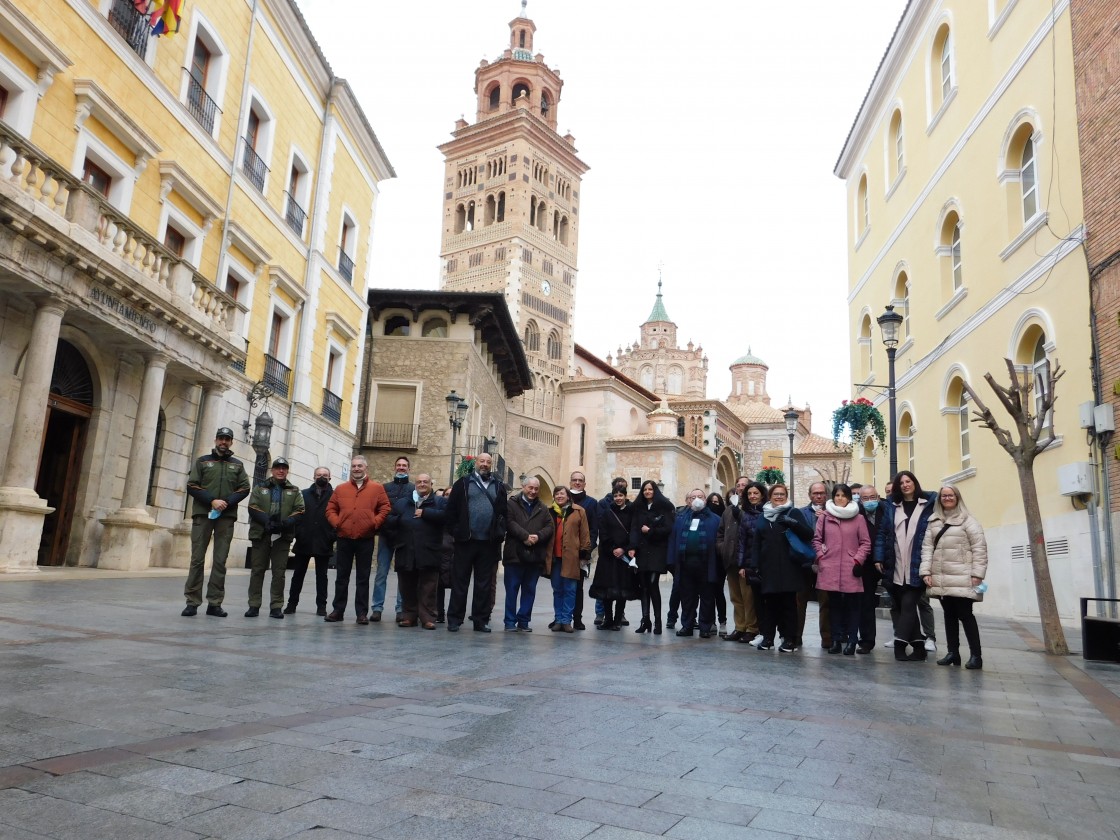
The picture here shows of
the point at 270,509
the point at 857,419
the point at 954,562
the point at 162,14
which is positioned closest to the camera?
the point at 954,562

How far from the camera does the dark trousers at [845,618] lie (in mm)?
9000

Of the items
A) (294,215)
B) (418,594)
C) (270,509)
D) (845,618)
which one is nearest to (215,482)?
(270,509)

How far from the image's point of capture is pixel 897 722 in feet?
16.7

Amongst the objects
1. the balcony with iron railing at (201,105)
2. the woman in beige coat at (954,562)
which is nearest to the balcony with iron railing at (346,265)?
the balcony with iron railing at (201,105)

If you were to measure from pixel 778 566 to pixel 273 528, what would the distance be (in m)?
5.64

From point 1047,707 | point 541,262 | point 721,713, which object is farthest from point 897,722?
point 541,262

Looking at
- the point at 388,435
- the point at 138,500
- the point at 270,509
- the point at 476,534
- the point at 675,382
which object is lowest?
the point at 476,534

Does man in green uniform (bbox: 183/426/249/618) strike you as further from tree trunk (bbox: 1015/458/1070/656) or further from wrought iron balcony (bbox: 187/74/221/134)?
wrought iron balcony (bbox: 187/74/221/134)

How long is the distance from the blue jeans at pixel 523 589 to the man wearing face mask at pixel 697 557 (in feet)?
5.79

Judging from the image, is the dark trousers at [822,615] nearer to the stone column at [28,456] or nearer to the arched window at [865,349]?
the stone column at [28,456]

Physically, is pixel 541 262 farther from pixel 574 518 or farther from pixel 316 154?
pixel 574 518

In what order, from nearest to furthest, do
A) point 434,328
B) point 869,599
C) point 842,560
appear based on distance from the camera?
point 842,560
point 869,599
point 434,328

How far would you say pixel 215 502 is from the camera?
356 inches

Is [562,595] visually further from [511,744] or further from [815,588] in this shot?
[511,744]
